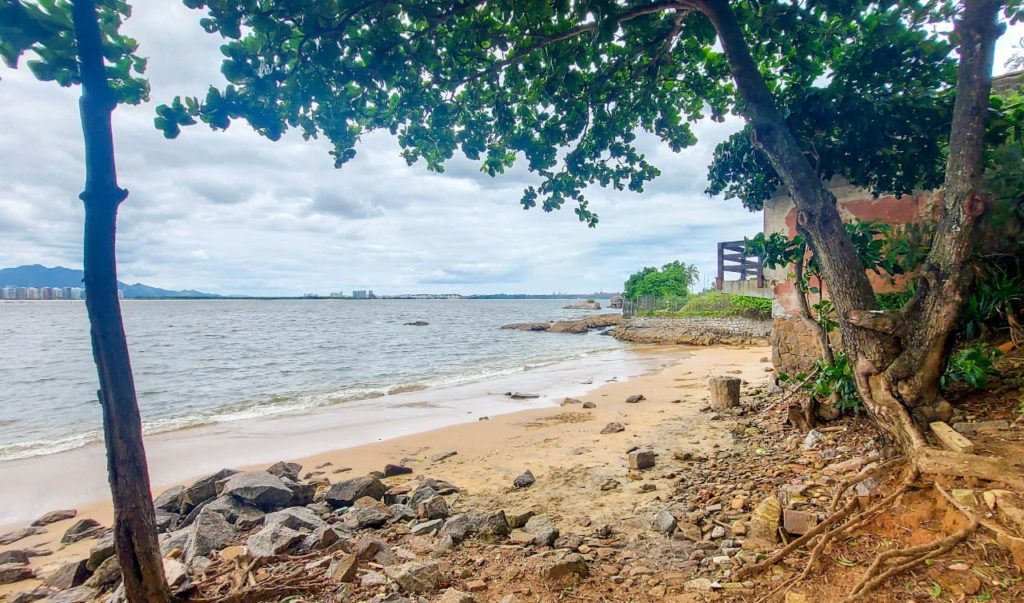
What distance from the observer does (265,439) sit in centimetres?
895

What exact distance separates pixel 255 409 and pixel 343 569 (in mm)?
10548

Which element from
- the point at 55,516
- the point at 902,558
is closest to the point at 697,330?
the point at 902,558

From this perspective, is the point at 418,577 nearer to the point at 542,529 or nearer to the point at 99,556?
the point at 542,529

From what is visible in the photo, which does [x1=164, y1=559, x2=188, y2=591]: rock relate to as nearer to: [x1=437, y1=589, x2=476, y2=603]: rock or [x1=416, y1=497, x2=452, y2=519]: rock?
[x1=437, y1=589, x2=476, y2=603]: rock

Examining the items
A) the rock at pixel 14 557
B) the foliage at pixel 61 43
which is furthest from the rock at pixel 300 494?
the foliage at pixel 61 43

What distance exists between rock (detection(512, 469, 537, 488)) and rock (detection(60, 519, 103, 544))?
174 inches

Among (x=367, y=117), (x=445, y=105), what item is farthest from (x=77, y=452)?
(x=445, y=105)

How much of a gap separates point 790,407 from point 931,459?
2758 mm

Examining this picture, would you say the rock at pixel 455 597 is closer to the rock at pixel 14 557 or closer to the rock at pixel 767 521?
the rock at pixel 767 521

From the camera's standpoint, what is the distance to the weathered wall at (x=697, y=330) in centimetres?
2378

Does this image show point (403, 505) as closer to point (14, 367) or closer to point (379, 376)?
point (379, 376)

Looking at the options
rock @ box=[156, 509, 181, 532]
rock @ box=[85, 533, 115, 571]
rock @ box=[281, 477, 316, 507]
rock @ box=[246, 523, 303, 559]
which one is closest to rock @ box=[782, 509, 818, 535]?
rock @ box=[246, 523, 303, 559]

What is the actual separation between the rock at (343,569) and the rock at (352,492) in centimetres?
177

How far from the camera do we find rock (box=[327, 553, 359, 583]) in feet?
9.75
